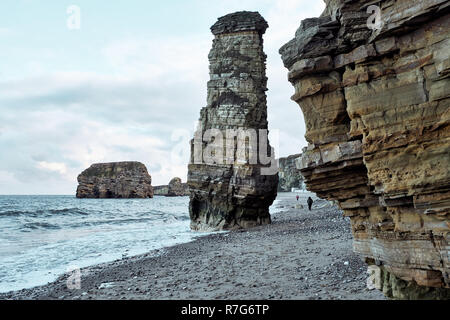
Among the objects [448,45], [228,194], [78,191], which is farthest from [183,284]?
[78,191]

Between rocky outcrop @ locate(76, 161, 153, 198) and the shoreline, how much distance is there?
111 meters

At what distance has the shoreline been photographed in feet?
31.0

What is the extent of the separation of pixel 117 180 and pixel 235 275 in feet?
397

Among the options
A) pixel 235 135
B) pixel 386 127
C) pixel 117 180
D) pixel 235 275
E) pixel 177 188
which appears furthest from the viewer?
pixel 177 188

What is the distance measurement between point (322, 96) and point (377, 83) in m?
1.22

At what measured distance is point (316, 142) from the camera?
7586 millimetres

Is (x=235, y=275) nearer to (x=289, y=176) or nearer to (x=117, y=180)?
(x=117, y=180)

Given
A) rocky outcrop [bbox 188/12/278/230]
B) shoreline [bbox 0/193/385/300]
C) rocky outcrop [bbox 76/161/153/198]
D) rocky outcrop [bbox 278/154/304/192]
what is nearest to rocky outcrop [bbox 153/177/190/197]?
rocky outcrop [bbox 76/161/153/198]

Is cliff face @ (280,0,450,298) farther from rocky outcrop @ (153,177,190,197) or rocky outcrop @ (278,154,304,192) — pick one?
rocky outcrop @ (153,177,190,197)

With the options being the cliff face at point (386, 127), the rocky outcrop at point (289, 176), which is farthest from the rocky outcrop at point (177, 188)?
the cliff face at point (386, 127)

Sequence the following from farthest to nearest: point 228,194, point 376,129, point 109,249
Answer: point 228,194 < point 109,249 < point 376,129

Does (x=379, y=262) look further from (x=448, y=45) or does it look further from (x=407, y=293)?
→ (x=448, y=45)

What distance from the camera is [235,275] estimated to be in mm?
11703

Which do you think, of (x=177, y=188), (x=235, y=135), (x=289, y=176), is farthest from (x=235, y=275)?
(x=177, y=188)
